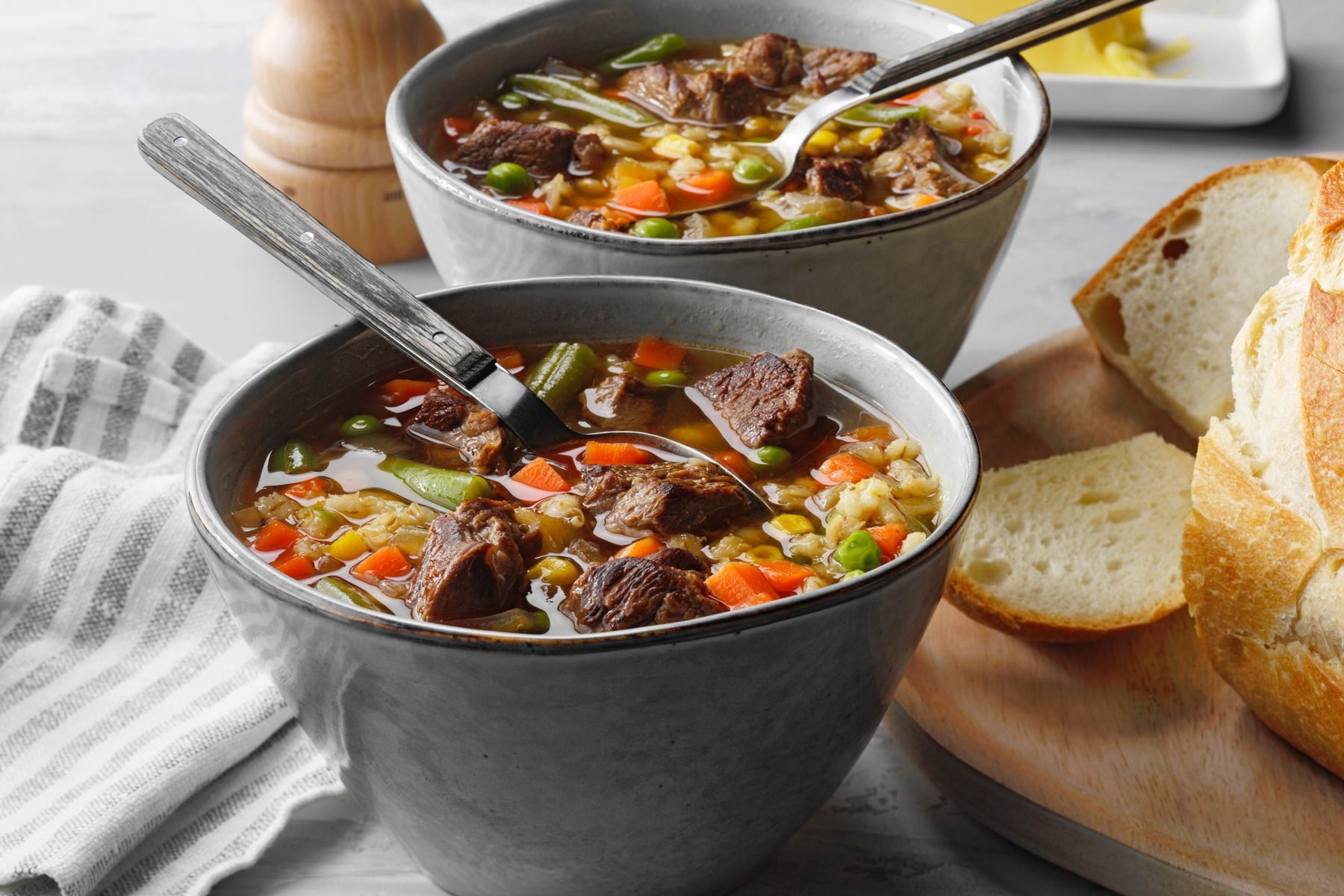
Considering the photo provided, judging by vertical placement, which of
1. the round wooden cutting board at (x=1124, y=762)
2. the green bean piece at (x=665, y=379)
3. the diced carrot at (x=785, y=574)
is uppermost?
the diced carrot at (x=785, y=574)

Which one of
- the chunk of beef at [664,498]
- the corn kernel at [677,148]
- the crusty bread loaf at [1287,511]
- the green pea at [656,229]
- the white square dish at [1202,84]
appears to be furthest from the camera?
the white square dish at [1202,84]

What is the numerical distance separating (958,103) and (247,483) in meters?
2.05

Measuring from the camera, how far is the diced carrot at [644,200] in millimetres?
3057

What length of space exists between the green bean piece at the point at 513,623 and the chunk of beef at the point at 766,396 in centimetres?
53

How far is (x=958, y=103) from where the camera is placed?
3.52 meters

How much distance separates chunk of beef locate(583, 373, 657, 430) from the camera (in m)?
2.41

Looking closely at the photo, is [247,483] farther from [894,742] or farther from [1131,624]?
[1131,624]

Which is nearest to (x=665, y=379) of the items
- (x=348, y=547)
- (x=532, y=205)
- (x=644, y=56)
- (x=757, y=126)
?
(x=348, y=547)

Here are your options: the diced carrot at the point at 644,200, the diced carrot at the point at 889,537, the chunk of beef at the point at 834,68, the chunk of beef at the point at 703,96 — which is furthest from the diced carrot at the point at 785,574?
the chunk of beef at the point at 834,68

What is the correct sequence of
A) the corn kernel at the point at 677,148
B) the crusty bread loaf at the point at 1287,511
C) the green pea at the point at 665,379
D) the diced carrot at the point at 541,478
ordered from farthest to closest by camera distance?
the corn kernel at the point at 677,148
the green pea at the point at 665,379
the crusty bread loaf at the point at 1287,511
the diced carrot at the point at 541,478

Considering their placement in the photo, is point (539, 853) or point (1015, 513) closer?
point (539, 853)

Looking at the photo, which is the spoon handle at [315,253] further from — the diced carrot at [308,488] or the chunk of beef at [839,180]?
the chunk of beef at [839,180]

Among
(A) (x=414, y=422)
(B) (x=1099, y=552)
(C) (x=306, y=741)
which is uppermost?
(A) (x=414, y=422)

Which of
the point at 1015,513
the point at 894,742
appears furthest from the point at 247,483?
the point at 1015,513
